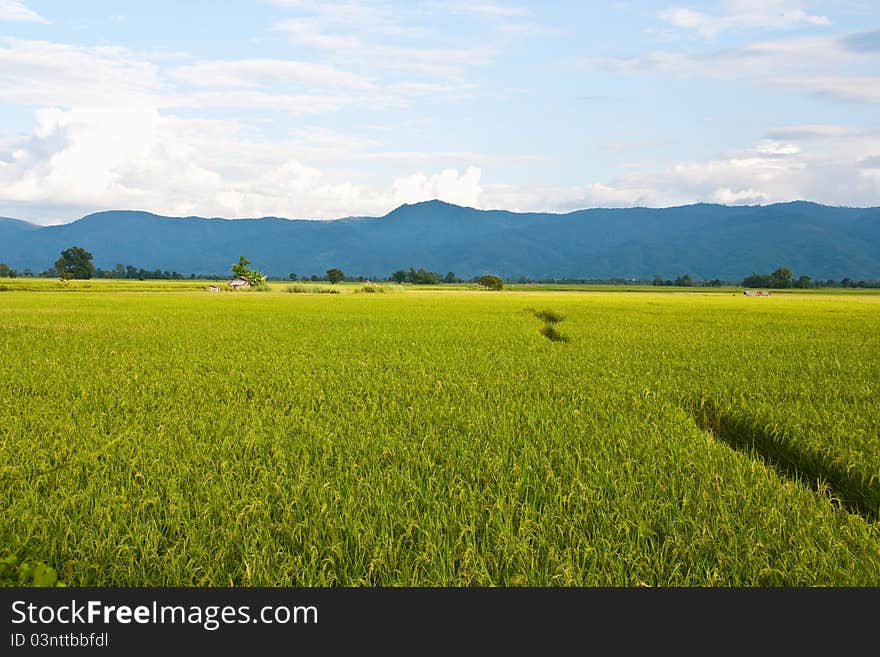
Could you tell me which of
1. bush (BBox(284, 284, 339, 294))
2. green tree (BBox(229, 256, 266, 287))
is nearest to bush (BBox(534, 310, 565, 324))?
bush (BBox(284, 284, 339, 294))

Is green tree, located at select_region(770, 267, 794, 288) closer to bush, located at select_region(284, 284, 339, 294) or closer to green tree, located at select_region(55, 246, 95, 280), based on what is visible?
bush, located at select_region(284, 284, 339, 294)

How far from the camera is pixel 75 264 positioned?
155750 millimetres

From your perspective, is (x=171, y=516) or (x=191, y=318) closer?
(x=171, y=516)

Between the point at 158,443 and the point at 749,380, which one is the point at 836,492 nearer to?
the point at 749,380

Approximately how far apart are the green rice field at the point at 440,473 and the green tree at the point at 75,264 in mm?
161613

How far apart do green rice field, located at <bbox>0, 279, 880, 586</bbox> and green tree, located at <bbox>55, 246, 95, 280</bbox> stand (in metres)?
162

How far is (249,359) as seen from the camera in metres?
14.7

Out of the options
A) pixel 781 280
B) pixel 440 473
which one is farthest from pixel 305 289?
pixel 781 280

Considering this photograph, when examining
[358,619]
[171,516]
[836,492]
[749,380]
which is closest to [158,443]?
[171,516]

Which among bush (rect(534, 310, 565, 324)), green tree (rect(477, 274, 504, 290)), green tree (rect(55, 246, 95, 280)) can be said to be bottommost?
bush (rect(534, 310, 565, 324))

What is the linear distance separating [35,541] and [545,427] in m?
5.52

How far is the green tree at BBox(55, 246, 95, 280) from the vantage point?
154 m

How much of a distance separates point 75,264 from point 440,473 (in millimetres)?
175616

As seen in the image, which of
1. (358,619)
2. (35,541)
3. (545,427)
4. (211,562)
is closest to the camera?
(358,619)
